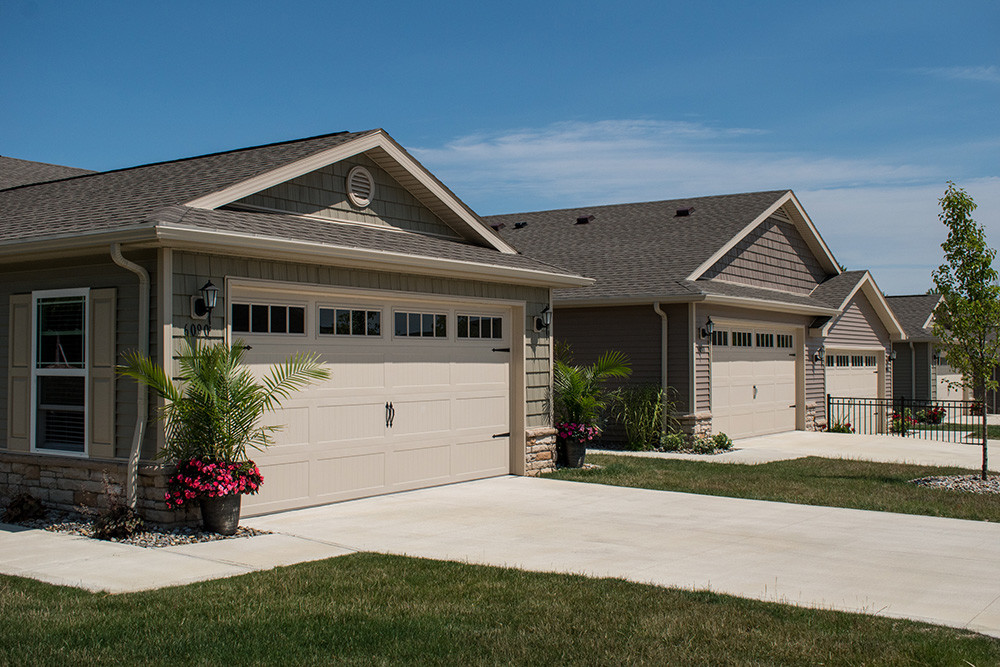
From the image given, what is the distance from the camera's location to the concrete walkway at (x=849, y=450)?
16109 millimetres

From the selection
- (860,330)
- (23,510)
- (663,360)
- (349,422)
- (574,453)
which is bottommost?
(23,510)

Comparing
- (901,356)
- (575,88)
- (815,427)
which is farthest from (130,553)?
(901,356)

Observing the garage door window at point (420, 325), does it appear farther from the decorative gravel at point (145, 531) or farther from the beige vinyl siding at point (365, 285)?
the decorative gravel at point (145, 531)

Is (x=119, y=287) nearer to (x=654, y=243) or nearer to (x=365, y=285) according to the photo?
(x=365, y=285)

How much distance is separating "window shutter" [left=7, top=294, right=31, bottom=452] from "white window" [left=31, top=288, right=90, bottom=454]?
0.11 m

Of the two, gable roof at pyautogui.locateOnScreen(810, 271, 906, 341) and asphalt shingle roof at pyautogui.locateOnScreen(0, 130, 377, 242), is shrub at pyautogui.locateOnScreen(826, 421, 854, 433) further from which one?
asphalt shingle roof at pyautogui.locateOnScreen(0, 130, 377, 242)

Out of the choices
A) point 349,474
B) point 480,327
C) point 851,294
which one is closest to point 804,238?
point 851,294

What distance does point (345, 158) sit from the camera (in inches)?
453

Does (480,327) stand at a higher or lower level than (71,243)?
lower

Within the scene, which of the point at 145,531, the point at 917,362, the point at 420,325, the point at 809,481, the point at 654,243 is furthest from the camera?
the point at 917,362

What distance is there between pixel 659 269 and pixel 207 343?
11033 millimetres

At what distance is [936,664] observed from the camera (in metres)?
5.16

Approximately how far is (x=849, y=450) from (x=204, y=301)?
12955 mm

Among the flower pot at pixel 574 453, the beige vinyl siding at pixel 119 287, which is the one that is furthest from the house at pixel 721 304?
the beige vinyl siding at pixel 119 287
